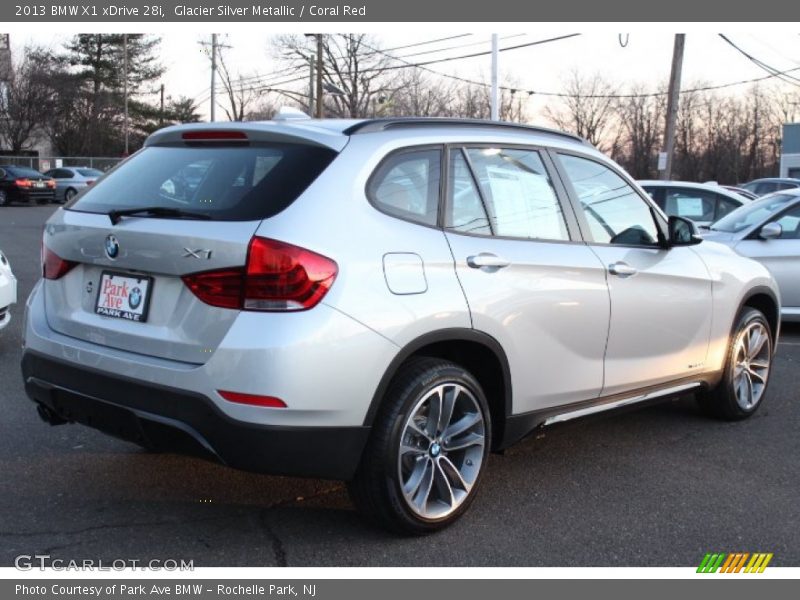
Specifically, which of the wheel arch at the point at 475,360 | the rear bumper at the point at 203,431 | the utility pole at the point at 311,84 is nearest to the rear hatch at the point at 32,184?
the utility pole at the point at 311,84

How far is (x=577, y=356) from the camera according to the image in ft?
14.7

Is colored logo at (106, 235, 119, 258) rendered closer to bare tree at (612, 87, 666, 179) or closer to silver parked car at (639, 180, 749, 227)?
silver parked car at (639, 180, 749, 227)

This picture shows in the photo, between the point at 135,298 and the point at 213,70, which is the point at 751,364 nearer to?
the point at 135,298

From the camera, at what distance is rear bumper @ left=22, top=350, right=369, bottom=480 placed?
3.37 metres

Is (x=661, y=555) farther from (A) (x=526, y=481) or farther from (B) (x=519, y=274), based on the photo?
(B) (x=519, y=274)

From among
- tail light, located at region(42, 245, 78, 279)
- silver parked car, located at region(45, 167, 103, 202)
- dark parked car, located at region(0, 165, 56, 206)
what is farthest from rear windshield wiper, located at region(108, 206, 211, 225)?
silver parked car, located at region(45, 167, 103, 202)

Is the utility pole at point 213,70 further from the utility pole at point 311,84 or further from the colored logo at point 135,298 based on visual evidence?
the colored logo at point 135,298

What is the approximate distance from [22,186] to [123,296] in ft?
109

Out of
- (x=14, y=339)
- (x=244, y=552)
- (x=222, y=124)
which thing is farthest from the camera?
(x=14, y=339)

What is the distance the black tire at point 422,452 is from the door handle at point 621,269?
3.72ft

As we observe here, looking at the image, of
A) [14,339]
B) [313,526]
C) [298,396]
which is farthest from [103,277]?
[14,339]

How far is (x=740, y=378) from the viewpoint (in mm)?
5965

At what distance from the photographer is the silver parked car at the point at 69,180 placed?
120ft
